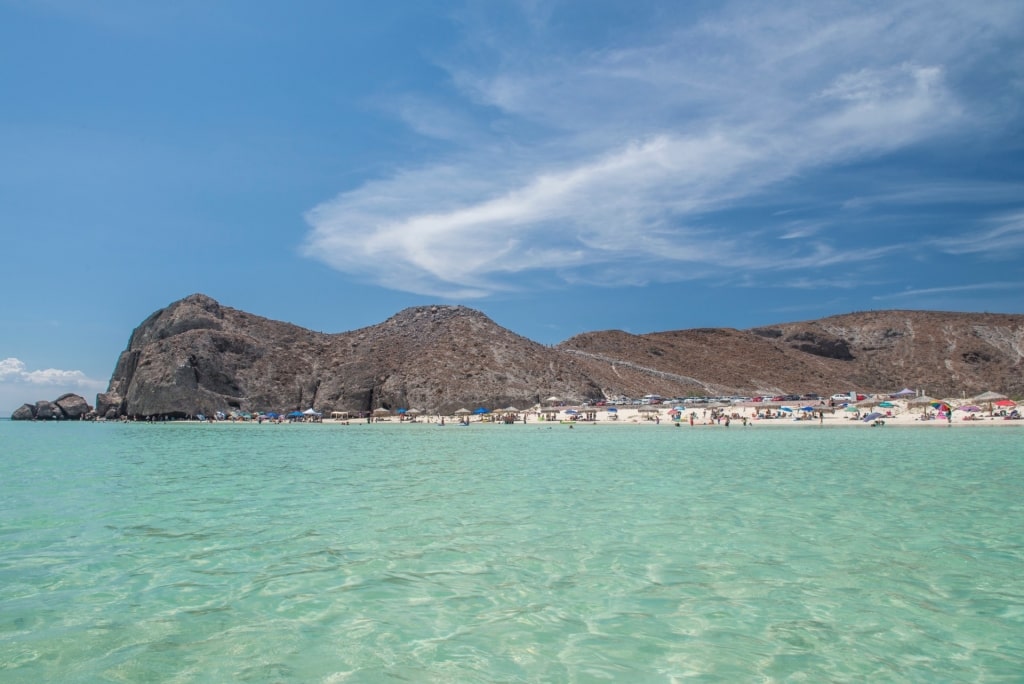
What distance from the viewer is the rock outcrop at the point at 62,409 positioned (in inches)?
4316

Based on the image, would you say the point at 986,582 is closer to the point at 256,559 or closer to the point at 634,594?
the point at 634,594

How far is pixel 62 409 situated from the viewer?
111 metres

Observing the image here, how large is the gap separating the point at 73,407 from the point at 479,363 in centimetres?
7792

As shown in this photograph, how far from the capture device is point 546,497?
1418 cm

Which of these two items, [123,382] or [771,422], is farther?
[123,382]

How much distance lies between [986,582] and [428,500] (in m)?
9.90

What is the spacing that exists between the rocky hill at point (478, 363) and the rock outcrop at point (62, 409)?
11550 millimetres

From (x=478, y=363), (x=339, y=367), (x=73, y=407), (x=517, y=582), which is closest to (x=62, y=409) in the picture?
(x=73, y=407)

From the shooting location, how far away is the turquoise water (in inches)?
211

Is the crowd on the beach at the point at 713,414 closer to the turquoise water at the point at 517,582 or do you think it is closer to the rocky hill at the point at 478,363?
the rocky hill at the point at 478,363

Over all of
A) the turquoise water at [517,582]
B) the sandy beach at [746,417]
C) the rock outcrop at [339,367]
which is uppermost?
the rock outcrop at [339,367]

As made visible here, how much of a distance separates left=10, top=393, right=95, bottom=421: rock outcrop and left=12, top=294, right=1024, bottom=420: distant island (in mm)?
347

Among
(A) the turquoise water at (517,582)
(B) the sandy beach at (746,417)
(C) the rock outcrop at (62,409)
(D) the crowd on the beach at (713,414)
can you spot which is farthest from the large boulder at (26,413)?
(A) the turquoise water at (517,582)

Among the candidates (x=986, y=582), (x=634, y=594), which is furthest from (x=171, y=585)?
(x=986, y=582)
